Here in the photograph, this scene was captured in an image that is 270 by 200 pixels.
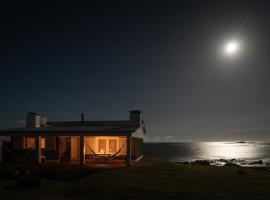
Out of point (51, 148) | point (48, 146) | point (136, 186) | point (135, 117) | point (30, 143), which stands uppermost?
point (135, 117)

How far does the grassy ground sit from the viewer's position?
10914mm

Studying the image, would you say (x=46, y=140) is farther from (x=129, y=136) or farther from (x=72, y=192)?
(x=72, y=192)

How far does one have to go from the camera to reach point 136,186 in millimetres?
12656

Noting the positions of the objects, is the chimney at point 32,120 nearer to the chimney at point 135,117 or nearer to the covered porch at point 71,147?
the covered porch at point 71,147

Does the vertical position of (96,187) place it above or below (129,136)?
below

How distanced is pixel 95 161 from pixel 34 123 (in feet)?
24.8

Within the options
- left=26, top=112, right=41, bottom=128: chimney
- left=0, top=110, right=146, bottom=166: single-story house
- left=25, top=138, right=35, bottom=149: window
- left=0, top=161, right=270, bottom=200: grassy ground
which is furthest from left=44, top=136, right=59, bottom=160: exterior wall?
left=0, top=161, right=270, bottom=200: grassy ground

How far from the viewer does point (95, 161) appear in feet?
74.4

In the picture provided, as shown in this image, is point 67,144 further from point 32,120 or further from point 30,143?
point 32,120

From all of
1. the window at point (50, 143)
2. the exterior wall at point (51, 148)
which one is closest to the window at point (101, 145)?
the exterior wall at point (51, 148)

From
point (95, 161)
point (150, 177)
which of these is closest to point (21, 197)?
point (150, 177)

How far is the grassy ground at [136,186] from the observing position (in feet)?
35.8

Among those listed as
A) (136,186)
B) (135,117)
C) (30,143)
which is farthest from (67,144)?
(136,186)

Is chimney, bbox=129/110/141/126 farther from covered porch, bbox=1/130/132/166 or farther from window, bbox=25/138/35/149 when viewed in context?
window, bbox=25/138/35/149
